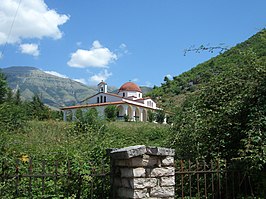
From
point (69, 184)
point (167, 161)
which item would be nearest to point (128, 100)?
point (69, 184)

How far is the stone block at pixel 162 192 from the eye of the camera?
156 inches

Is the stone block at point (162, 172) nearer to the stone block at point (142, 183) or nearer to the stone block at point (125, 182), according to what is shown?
the stone block at point (142, 183)

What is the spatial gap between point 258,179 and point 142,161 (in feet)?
8.10

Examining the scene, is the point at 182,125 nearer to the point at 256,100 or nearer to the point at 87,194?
the point at 256,100

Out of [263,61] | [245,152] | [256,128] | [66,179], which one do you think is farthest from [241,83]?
[66,179]

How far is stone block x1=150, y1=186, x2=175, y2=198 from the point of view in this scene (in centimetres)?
397

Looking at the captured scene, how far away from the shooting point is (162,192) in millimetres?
4051

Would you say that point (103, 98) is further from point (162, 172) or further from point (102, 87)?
point (162, 172)

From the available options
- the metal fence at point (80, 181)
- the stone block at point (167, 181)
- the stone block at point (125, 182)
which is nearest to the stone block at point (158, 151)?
the stone block at point (167, 181)

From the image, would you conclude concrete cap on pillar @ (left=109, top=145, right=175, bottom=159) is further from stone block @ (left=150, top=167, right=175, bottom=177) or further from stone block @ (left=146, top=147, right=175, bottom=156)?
stone block @ (left=150, top=167, right=175, bottom=177)

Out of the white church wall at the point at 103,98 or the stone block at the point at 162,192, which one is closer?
the stone block at the point at 162,192

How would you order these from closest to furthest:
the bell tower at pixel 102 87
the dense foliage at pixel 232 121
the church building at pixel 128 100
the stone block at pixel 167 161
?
the stone block at pixel 167 161, the dense foliage at pixel 232 121, the church building at pixel 128 100, the bell tower at pixel 102 87

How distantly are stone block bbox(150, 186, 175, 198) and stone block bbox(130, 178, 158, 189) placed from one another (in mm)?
74

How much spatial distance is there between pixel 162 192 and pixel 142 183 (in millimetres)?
375
